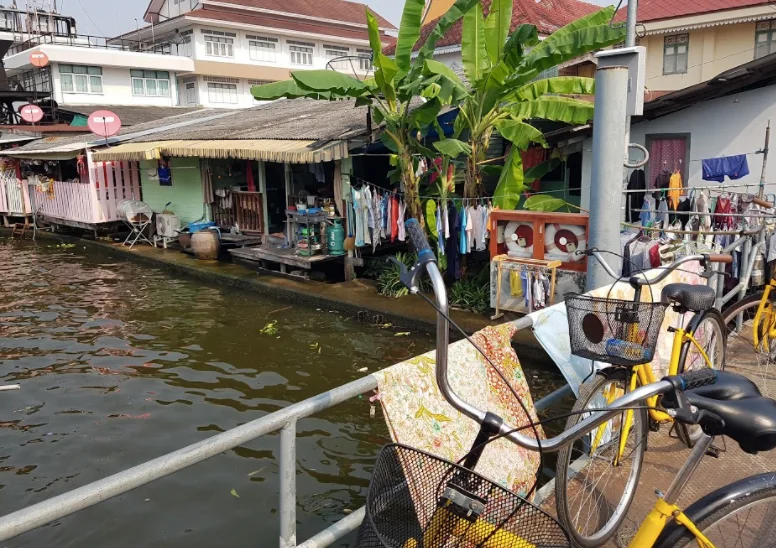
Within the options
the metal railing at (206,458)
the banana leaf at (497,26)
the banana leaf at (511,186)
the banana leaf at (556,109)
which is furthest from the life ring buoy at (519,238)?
the metal railing at (206,458)

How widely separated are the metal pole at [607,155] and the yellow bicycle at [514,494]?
2.47m

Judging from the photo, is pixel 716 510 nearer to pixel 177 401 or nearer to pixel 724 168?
pixel 177 401

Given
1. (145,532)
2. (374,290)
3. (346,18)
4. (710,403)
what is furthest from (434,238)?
(346,18)

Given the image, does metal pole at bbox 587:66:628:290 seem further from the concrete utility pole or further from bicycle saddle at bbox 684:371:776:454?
bicycle saddle at bbox 684:371:776:454

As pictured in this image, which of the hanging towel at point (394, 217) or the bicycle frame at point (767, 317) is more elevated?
the hanging towel at point (394, 217)

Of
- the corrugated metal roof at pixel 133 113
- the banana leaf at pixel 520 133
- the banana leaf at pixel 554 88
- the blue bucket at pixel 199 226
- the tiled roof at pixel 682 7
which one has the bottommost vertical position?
the blue bucket at pixel 199 226

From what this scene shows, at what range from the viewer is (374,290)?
1101 centimetres

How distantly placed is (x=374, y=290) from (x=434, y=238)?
1.50 meters

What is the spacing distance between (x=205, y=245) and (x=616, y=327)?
12.1 meters

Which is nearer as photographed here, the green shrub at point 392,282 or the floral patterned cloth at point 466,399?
the floral patterned cloth at point 466,399

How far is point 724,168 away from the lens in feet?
34.3

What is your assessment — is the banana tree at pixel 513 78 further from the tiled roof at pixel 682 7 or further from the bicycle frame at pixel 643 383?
the tiled roof at pixel 682 7

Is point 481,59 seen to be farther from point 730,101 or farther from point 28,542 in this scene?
point 28,542

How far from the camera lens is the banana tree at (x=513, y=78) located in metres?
Result: 8.70
